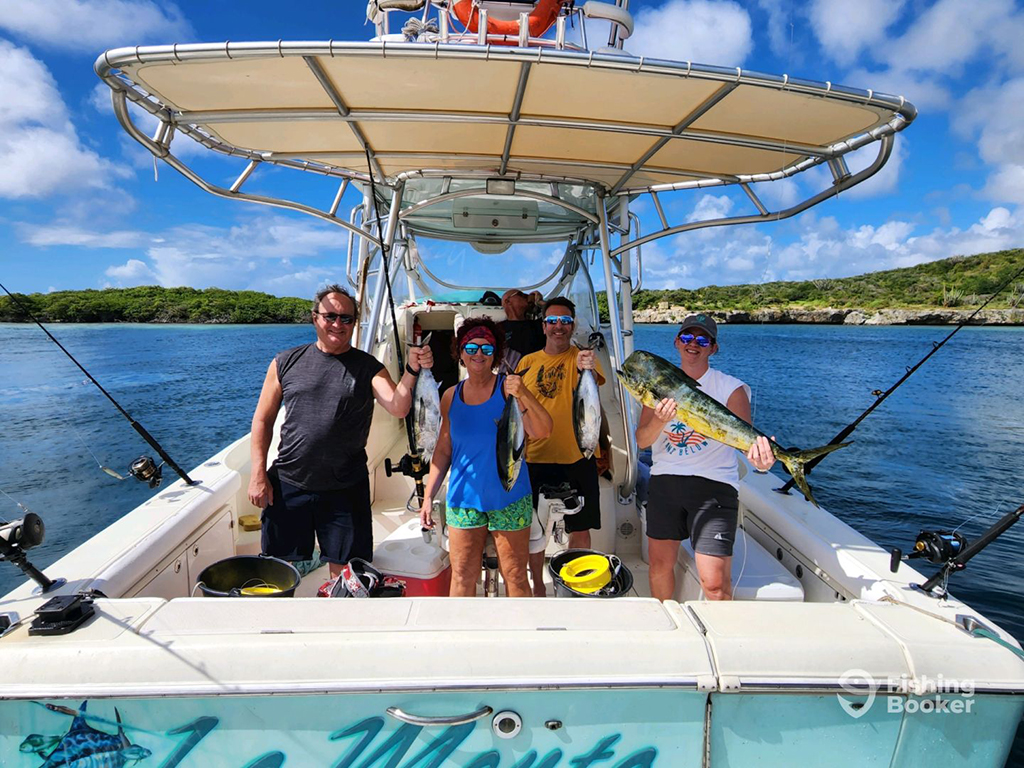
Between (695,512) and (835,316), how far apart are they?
89.5 m

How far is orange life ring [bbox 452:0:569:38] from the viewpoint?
3.51 meters

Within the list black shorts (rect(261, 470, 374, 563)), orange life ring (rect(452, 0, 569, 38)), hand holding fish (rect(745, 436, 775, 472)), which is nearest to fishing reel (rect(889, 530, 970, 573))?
hand holding fish (rect(745, 436, 775, 472))

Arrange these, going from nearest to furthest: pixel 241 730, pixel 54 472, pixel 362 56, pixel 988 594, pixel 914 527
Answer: pixel 241 730 → pixel 362 56 → pixel 988 594 → pixel 914 527 → pixel 54 472

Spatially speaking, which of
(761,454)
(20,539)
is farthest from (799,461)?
(20,539)

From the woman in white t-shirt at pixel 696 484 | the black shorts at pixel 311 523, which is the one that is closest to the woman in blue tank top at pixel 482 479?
the black shorts at pixel 311 523

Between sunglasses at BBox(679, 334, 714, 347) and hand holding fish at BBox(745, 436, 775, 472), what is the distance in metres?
0.58

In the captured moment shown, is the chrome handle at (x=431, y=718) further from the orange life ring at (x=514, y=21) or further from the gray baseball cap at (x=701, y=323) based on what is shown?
the orange life ring at (x=514, y=21)

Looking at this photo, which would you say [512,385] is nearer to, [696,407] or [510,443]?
[510,443]

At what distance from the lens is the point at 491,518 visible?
9.82ft

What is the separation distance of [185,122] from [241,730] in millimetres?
2889

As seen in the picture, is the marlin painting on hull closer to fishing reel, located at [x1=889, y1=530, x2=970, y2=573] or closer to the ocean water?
fishing reel, located at [x1=889, y1=530, x2=970, y2=573]

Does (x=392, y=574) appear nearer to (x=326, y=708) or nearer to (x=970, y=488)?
(x=326, y=708)

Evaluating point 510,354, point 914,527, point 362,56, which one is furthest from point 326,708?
point 914,527

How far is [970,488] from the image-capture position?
37.7ft
